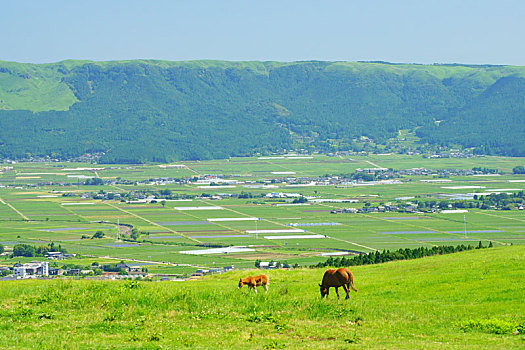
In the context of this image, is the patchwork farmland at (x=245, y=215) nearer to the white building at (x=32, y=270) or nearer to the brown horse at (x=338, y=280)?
the white building at (x=32, y=270)

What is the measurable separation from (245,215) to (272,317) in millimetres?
95977

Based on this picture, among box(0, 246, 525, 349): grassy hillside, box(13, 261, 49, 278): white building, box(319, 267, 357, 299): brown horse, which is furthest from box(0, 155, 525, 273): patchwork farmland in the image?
box(319, 267, 357, 299): brown horse

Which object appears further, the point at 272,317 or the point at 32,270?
the point at 32,270

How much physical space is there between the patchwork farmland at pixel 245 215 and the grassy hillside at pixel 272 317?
1704 inches

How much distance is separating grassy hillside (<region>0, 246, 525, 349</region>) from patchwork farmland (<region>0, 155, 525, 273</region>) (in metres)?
43.3

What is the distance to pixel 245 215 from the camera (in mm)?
112938

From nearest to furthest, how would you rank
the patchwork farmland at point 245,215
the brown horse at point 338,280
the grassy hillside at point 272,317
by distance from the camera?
the grassy hillside at point 272,317 < the brown horse at point 338,280 < the patchwork farmland at point 245,215

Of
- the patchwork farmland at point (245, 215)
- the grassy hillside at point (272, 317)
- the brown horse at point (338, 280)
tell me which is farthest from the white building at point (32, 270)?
the brown horse at point (338, 280)

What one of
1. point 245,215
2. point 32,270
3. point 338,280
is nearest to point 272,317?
point 338,280

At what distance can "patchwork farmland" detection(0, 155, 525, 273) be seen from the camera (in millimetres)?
77750

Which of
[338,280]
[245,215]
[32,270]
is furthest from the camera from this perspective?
[245,215]

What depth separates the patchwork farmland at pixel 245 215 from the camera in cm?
7775

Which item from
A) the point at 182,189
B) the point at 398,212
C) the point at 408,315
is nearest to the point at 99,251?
the point at 398,212

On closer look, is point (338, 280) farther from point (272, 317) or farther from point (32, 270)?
point (32, 270)
